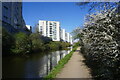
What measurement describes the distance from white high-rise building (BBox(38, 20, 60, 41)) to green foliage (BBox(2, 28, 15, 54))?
224 feet

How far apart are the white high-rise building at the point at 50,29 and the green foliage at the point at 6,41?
68230 mm

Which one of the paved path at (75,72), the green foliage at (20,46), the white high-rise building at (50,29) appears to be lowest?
the paved path at (75,72)

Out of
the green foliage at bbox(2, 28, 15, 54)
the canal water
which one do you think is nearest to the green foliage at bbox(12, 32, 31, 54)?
the green foliage at bbox(2, 28, 15, 54)

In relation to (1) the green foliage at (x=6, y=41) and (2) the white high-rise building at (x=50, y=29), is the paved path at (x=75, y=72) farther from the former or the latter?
(2) the white high-rise building at (x=50, y=29)

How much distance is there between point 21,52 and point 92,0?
26.4 metres

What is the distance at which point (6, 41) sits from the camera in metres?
25.7

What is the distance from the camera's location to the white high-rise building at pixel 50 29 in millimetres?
98938

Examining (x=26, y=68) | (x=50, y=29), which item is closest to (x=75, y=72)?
(x=26, y=68)

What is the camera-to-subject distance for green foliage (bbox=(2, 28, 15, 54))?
24706mm

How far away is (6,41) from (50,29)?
7673 centimetres

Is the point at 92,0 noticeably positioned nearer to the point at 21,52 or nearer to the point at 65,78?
the point at 65,78

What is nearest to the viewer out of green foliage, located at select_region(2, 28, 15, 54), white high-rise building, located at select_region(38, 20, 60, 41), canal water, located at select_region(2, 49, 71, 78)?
canal water, located at select_region(2, 49, 71, 78)

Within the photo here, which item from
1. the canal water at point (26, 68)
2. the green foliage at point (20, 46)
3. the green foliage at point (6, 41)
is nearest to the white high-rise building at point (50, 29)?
the green foliage at point (20, 46)

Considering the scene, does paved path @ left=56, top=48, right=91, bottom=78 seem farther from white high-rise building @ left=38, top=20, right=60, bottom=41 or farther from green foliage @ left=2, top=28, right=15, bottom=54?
white high-rise building @ left=38, top=20, right=60, bottom=41
